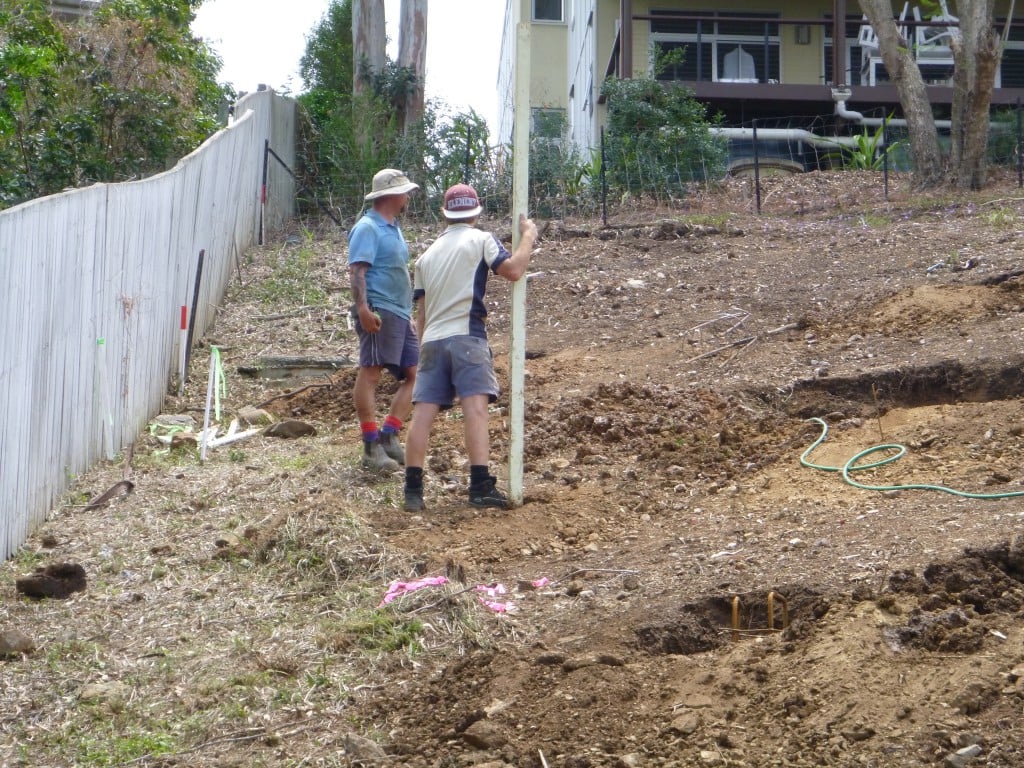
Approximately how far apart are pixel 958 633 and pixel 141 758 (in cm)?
245

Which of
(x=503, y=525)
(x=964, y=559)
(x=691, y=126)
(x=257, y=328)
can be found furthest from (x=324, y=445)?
(x=691, y=126)

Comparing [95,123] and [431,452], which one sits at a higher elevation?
[95,123]

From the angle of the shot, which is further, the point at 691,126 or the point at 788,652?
the point at 691,126

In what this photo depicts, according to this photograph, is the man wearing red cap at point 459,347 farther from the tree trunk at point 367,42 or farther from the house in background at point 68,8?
the house in background at point 68,8

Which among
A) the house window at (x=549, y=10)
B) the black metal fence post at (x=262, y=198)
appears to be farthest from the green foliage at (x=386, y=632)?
the house window at (x=549, y=10)

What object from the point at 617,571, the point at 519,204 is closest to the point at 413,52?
the point at 519,204

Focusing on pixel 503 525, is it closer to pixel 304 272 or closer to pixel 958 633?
pixel 958 633

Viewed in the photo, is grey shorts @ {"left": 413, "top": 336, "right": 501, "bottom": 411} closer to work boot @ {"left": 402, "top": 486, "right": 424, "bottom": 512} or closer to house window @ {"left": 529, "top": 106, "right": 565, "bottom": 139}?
work boot @ {"left": 402, "top": 486, "right": 424, "bottom": 512}

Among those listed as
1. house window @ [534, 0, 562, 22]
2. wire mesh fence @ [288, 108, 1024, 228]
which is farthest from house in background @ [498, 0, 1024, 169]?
house window @ [534, 0, 562, 22]

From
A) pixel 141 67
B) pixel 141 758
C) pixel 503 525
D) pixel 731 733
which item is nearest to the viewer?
pixel 731 733

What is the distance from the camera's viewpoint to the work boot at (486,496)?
19.6ft

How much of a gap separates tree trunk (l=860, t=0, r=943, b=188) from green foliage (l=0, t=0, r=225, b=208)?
7.65 metres

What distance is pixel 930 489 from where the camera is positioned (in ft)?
17.7

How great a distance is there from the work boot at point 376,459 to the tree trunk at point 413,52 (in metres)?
10.7
